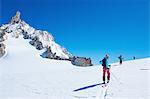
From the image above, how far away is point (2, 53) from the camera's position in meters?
91.9

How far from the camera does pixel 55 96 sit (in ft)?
61.5

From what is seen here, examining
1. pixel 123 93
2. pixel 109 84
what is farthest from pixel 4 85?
pixel 123 93

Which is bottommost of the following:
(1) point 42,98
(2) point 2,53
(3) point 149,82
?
(1) point 42,98

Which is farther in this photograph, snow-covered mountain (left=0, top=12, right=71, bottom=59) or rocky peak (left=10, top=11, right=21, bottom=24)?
rocky peak (left=10, top=11, right=21, bottom=24)

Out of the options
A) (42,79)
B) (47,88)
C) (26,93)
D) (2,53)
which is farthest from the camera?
(2,53)

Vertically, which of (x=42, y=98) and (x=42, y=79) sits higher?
(x=42, y=79)

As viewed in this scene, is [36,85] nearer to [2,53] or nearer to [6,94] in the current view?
[6,94]

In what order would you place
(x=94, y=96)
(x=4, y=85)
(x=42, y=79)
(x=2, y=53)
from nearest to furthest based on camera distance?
1. (x=94, y=96)
2. (x=4, y=85)
3. (x=42, y=79)
4. (x=2, y=53)

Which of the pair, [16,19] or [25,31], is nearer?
[25,31]

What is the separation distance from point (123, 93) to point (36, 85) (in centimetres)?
692

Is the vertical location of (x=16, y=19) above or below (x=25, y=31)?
above

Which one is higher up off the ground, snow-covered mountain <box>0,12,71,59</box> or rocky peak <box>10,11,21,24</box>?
rocky peak <box>10,11,21,24</box>

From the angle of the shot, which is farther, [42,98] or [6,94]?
[6,94]

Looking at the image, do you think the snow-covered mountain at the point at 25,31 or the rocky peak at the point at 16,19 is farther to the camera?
the rocky peak at the point at 16,19
